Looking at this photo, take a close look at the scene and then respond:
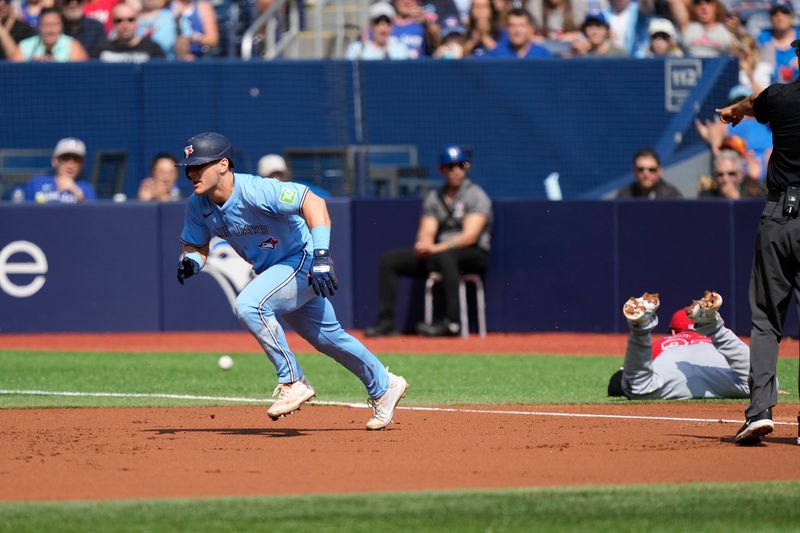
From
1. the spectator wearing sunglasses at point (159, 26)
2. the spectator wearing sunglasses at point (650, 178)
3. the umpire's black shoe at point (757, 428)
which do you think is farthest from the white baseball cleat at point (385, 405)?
the spectator wearing sunglasses at point (159, 26)

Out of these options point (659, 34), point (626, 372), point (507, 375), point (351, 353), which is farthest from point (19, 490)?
point (659, 34)

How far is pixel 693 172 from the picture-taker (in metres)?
16.7

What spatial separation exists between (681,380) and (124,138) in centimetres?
962

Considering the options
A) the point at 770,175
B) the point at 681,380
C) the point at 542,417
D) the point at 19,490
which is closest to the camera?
the point at 19,490

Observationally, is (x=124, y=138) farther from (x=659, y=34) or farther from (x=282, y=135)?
(x=659, y=34)

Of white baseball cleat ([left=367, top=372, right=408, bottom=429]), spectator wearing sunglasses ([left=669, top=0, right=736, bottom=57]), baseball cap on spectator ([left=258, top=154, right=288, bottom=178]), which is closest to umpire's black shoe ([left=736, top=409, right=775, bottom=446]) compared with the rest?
white baseball cleat ([left=367, top=372, right=408, bottom=429])

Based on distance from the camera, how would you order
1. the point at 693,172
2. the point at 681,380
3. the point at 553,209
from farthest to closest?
the point at 693,172, the point at 553,209, the point at 681,380

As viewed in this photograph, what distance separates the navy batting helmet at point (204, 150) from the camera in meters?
8.01

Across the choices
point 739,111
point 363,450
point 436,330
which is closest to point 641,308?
point 739,111

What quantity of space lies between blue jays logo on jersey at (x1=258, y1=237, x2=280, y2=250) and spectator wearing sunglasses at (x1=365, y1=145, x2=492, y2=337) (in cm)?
704

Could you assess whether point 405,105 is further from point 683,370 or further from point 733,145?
point 683,370

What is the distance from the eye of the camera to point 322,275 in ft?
25.5

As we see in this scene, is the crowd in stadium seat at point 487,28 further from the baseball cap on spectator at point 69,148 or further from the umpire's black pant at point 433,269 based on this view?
the umpire's black pant at point 433,269

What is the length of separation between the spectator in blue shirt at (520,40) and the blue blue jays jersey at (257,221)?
10.0 metres
